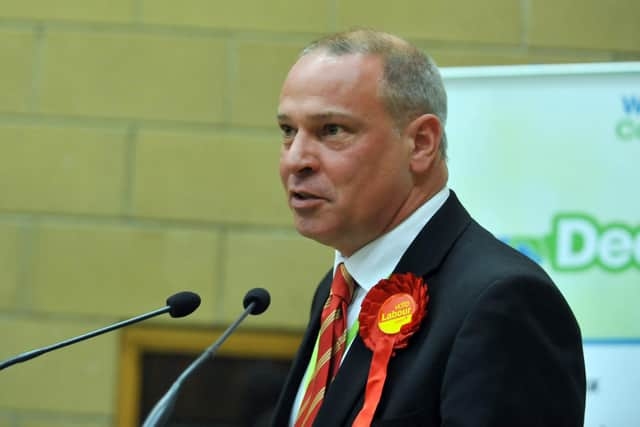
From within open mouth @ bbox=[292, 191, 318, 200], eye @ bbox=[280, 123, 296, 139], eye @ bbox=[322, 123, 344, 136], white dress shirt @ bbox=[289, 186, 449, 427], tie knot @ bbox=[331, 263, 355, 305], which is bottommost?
tie knot @ bbox=[331, 263, 355, 305]

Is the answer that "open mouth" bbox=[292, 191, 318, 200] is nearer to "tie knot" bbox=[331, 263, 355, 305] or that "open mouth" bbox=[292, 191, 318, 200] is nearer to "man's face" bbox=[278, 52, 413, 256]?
"man's face" bbox=[278, 52, 413, 256]

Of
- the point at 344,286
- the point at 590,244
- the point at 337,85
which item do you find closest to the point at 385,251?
the point at 344,286

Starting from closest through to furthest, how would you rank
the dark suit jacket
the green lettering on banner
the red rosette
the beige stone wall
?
the dark suit jacket → the red rosette → the green lettering on banner → the beige stone wall

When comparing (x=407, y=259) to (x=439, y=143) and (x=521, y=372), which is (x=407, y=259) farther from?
(x=521, y=372)

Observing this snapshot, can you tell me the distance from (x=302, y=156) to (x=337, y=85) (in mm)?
155

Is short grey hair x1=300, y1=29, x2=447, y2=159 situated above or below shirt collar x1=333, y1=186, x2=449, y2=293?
above

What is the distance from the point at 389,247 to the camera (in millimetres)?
2162

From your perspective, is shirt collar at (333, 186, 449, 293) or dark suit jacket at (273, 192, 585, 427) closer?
dark suit jacket at (273, 192, 585, 427)

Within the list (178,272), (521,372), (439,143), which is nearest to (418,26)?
(178,272)

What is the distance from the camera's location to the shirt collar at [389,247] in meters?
2.15

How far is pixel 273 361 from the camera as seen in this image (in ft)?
14.0

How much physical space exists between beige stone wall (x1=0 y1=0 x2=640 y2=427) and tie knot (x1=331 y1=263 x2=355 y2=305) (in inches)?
74.9

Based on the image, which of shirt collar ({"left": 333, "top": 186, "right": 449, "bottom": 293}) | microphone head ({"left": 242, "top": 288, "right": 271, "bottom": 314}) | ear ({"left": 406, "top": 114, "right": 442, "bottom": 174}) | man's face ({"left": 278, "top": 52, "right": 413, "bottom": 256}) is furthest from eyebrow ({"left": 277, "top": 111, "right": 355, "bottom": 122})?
microphone head ({"left": 242, "top": 288, "right": 271, "bottom": 314})

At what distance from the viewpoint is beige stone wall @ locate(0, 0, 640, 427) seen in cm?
418
